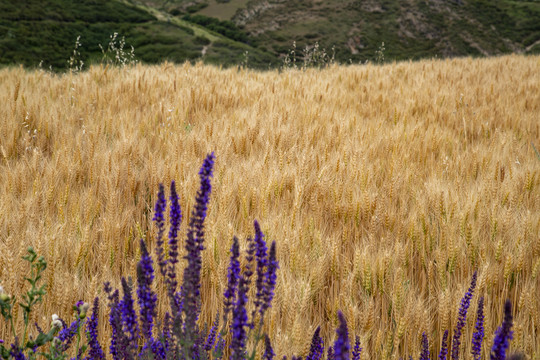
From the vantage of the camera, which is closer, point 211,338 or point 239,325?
point 239,325

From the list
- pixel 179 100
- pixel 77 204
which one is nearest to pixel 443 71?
pixel 179 100

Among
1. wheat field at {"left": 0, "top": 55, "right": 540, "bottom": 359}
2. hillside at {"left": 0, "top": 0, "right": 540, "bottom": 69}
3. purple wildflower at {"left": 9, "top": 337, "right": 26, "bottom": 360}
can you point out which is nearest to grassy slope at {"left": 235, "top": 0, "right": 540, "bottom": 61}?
hillside at {"left": 0, "top": 0, "right": 540, "bottom": 69}

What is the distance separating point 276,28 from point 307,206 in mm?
94680

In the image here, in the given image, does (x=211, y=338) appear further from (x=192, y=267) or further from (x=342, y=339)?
(x=342, y=339)

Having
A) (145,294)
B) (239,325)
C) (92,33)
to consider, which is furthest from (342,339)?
(92,33)

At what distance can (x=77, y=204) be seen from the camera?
193 cm

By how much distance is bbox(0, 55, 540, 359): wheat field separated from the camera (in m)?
1.36

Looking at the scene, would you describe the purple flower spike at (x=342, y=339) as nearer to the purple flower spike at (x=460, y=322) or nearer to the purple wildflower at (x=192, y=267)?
the purple wildflower at (x=192, y=267)

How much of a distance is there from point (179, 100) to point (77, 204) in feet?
7.70

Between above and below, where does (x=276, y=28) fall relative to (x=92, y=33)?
above

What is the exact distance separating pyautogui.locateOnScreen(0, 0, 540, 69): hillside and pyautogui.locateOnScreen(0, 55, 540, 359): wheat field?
56717 mm

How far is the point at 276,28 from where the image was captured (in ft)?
289

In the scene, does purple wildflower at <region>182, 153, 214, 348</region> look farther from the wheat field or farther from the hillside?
the hillside

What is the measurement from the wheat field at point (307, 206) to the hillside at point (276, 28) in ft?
186
